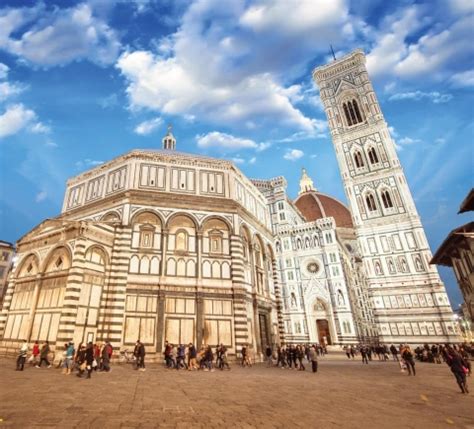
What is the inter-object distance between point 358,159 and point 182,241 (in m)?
38.2

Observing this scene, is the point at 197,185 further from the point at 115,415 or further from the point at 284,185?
the point at 284,185

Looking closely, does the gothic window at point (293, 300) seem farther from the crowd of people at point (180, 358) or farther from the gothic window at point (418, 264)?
the crowd of people at point (180, 358)

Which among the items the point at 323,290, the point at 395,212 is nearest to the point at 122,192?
the point at 323,290

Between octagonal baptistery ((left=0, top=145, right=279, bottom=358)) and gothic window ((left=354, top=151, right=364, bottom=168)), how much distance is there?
31.8 meters

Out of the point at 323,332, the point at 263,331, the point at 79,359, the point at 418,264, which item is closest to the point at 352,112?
the point at 418,264

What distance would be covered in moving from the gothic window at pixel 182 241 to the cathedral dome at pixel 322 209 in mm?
59902

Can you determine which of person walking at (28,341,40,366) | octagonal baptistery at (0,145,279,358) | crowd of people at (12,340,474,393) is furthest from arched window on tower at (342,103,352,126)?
person walking at (28,341,40,366)

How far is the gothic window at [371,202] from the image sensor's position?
43594mm

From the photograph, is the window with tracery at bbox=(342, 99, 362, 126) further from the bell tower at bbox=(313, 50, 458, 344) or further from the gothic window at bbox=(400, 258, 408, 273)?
the gothic window at bbox=(400, 258, 408, 273)

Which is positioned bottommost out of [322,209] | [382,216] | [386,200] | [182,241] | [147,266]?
[147,266]

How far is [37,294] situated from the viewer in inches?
677

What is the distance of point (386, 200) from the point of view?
1698 inches

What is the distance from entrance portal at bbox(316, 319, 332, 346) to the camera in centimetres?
4151

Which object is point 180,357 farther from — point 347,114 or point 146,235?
point 347,114
